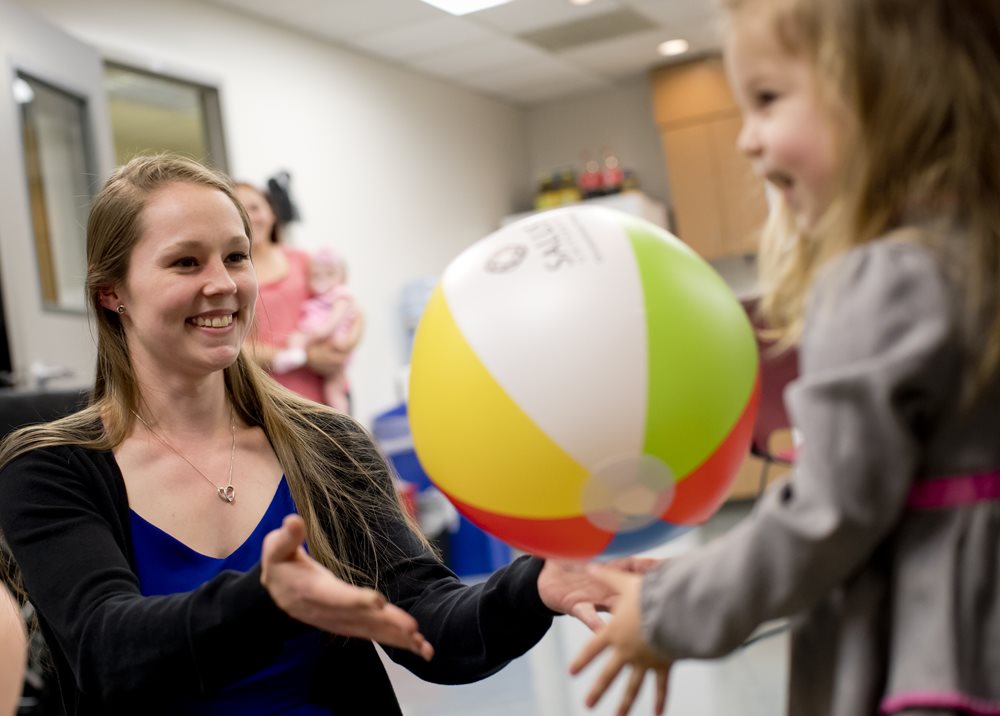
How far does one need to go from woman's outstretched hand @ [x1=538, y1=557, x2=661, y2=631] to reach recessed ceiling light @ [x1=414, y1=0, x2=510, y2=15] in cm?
500

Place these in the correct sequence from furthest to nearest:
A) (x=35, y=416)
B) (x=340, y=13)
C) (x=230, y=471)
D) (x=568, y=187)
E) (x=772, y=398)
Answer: (x=568, y=187) → (x=340, y=13) → (x=772, y=398) → (x=35, y=416) → (x=230, y=471)

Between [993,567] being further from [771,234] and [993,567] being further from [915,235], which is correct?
[771,234]

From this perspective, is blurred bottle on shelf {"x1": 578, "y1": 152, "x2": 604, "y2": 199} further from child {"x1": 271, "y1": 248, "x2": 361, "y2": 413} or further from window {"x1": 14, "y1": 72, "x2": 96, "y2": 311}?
window {"x1": 14, "y1": 72, "x2": 96, "y2": 311}

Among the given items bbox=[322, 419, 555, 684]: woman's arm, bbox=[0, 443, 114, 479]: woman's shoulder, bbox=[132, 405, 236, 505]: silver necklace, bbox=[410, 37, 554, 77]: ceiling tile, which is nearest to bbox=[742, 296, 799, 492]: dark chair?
bbox=[322, 419, 555, 684]: woman's arm

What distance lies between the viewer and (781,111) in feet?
3.02

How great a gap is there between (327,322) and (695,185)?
3844 mm

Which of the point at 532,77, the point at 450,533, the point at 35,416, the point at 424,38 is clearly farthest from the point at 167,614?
the point at 532,77

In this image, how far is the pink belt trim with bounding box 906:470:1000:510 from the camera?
0.87m

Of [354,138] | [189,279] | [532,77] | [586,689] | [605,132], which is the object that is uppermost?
[532,77]

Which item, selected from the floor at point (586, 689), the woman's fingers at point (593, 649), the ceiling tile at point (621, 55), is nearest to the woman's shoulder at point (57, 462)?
the woman's fingers at point (593, 649)

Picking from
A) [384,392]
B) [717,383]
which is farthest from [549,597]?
[384,392]

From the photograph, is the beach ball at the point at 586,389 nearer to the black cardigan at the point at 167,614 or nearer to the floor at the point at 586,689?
the black cardigan at the point at 167,614

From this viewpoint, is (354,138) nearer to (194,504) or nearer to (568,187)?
(568,187)

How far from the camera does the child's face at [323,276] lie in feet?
16.1
